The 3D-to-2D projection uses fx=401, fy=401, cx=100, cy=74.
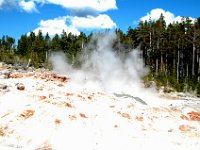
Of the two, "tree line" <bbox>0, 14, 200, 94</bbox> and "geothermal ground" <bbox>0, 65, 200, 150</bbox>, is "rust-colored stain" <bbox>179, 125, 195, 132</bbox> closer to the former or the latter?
"geothermal ground" <bbox>0, 65, 200, 150</bbox>

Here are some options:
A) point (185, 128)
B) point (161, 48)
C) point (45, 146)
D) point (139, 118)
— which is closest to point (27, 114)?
point (45, 146)

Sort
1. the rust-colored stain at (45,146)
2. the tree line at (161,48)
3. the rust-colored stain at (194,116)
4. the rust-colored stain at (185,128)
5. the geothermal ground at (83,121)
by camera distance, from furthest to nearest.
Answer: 1. the tree line at (161,48)
2. the rust-colored stain at (194,116)
3. the rust-colored stain at (185,128)
4. the geothermal ground at (83,121)
5. the rust-colored stain at (45,146)

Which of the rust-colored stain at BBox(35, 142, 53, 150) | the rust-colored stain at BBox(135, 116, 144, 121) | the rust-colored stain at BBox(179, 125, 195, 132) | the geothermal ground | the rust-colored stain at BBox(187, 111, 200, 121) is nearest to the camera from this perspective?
the rust-colored stain at BBox(35, 142, 53, 150)

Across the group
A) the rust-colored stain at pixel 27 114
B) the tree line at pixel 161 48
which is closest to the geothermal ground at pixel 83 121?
the rust-colored stain at pixel 27 114

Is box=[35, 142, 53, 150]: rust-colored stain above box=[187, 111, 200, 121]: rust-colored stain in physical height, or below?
below

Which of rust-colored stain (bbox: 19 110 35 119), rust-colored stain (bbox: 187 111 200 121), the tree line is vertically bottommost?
rust-colored stain (bbox: 187 111 200 121)

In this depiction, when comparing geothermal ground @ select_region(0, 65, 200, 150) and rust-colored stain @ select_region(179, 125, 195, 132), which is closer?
geothermal ground @ select_region(0, 65, 200, 150)

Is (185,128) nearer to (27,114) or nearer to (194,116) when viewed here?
(194,116)

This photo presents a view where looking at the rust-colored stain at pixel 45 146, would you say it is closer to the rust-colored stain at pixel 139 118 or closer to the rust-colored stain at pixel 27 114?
the rust-colored stain at pixel 27 114

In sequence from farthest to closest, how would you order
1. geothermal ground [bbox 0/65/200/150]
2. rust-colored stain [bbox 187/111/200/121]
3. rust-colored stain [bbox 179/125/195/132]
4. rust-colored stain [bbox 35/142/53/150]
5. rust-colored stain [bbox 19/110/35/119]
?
1. rust-colored stain [bbox 187/111/200/121]
2. rust-colored stain [bbox 179/125/195/132]
3. rust-colored stain [bbox 19/110/35/119]
4. geothermal ground [bbox 0/65/200/150]
5. rust-colored stain [bbox 35/142/53/150]

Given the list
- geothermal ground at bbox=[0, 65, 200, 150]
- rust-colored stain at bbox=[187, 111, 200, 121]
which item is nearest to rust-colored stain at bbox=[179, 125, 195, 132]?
geothermal ground at bbox=[0, 65, 200, 150]

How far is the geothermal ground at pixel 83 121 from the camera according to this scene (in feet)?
66.8

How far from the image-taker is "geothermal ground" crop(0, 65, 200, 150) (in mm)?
20375

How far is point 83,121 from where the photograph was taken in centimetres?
2267
